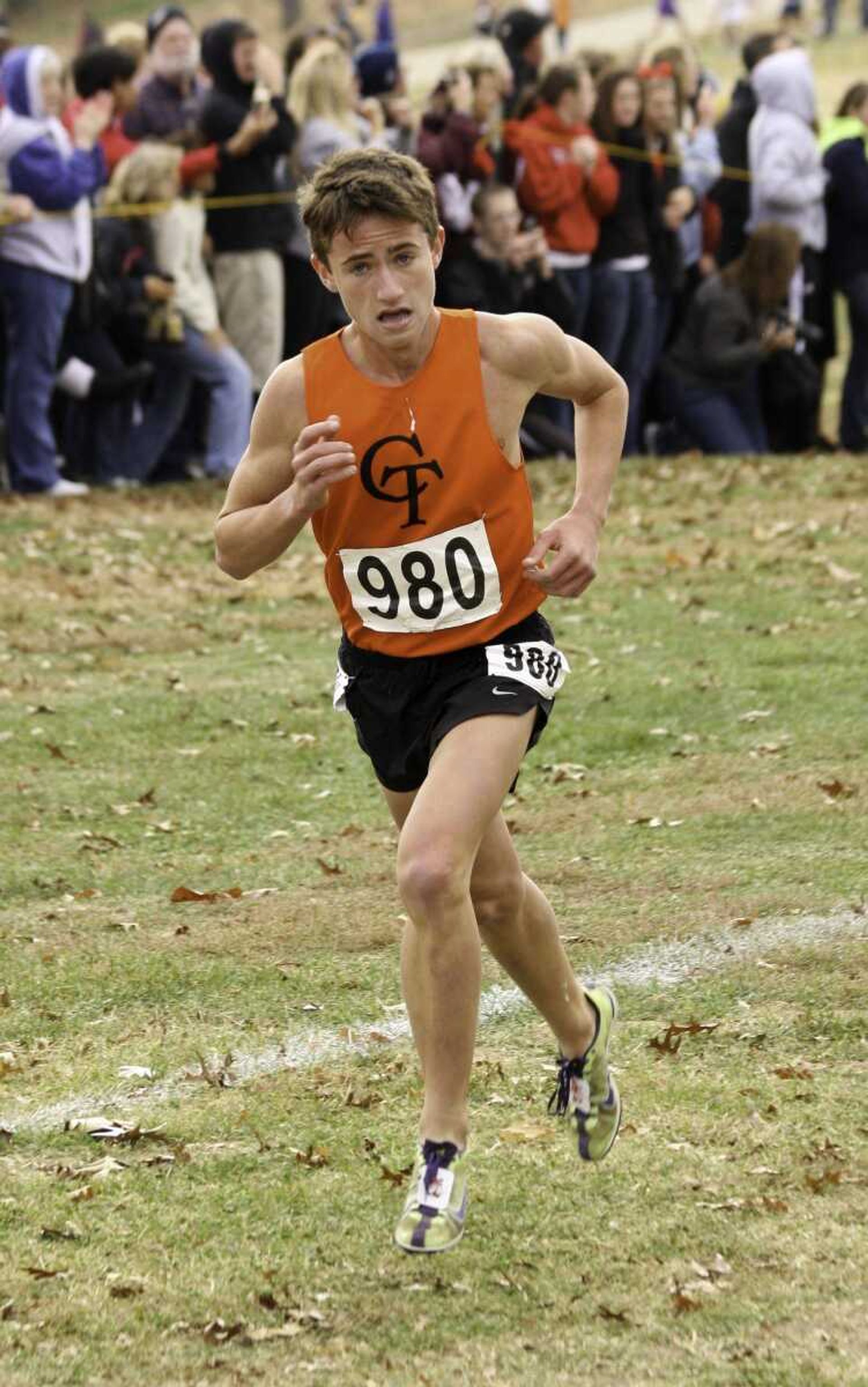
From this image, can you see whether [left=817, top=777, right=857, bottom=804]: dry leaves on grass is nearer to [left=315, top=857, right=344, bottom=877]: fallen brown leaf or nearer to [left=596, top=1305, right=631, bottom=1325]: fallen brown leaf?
[left=315, top=857, right=344, bottom=877]: fallen brown leaf

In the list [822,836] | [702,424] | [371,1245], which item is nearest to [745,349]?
[702,424]

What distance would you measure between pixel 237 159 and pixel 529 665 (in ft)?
34.6

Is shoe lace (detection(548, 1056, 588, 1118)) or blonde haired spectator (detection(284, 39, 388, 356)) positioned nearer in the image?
shoe lace (detection(548, 1056, 588, 1118))

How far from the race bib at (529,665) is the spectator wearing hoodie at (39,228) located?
370 inches

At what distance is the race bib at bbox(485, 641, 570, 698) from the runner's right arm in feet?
1.72

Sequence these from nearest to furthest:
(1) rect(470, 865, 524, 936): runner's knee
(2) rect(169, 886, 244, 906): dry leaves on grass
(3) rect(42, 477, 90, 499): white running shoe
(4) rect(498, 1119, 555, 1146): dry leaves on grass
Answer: (1) rect(470, 865, 524, 936): runner's knee < (4) rect(498, 1119, 555, 1146): dry leaves on grass < (2) rect(169, 886, 244, 906): dry leaves on grass < (3) rect(42, 477, 90, 499): white running shoe

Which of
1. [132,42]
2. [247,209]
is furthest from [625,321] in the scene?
[132,42]

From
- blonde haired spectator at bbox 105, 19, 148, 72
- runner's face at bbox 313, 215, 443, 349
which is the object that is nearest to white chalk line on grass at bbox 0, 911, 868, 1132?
runner's face at bbox 313, 215, 443, 349

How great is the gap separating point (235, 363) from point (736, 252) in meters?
4.62

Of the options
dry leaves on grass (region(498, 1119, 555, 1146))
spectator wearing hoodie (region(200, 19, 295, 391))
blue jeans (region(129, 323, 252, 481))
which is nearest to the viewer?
dry leaves on grass (region(498, 1119, 555, 1146))

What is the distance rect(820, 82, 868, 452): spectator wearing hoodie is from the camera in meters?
17.0

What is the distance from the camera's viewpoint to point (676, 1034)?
598 cm

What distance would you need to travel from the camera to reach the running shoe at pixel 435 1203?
4652 millimetres

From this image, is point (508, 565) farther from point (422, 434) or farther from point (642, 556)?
point (642, 556)
